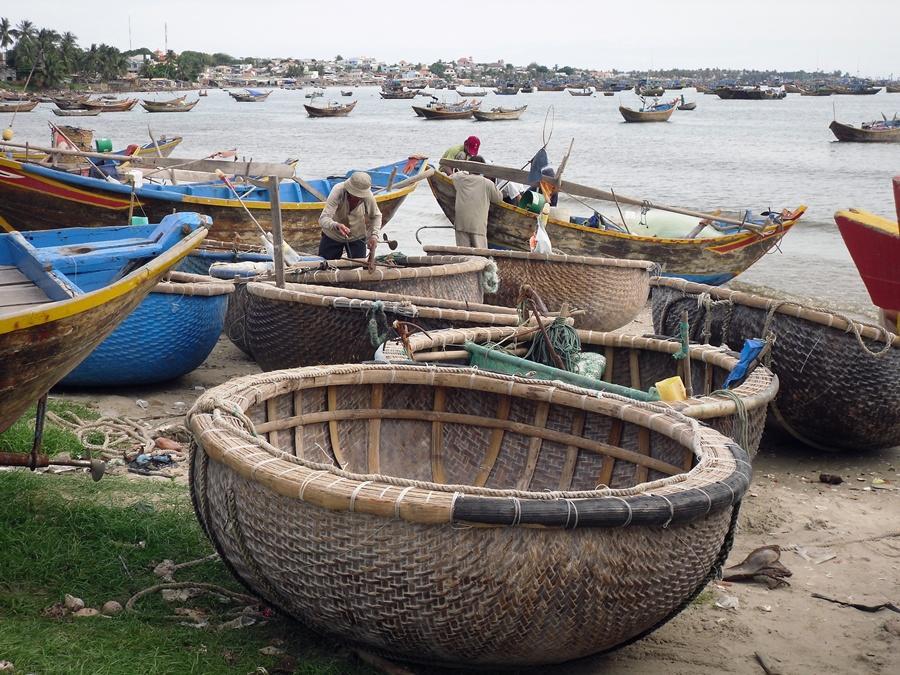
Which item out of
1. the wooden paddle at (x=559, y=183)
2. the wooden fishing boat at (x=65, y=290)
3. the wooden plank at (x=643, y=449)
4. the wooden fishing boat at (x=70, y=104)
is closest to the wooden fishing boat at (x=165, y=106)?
the wooden fishing boat at (x=70, y=104)

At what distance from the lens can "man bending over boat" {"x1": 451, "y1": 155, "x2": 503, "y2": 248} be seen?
38.9 ft

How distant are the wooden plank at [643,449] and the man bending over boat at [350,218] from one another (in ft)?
15.1

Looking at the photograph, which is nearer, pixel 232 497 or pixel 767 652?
pixel 232 497

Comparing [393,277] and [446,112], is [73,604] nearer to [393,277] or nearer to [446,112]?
[393,277]

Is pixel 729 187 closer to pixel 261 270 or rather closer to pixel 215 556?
pixel 261 270

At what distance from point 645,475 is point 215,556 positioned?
5.92 feet

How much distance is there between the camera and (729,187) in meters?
32.5

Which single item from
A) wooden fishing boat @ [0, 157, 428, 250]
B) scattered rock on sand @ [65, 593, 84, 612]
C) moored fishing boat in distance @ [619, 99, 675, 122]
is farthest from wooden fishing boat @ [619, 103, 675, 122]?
scattered rock on sand @ [65, 593, 84, 612]

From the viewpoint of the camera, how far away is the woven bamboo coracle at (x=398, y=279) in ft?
25.0

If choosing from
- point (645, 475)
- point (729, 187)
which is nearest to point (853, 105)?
point (729, 187)

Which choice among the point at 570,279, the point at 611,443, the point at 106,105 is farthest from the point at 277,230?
the point at 106,105

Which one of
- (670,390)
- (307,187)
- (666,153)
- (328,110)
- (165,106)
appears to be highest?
(307,187)

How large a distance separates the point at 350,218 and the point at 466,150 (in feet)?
13.6

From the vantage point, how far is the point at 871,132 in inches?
1868
